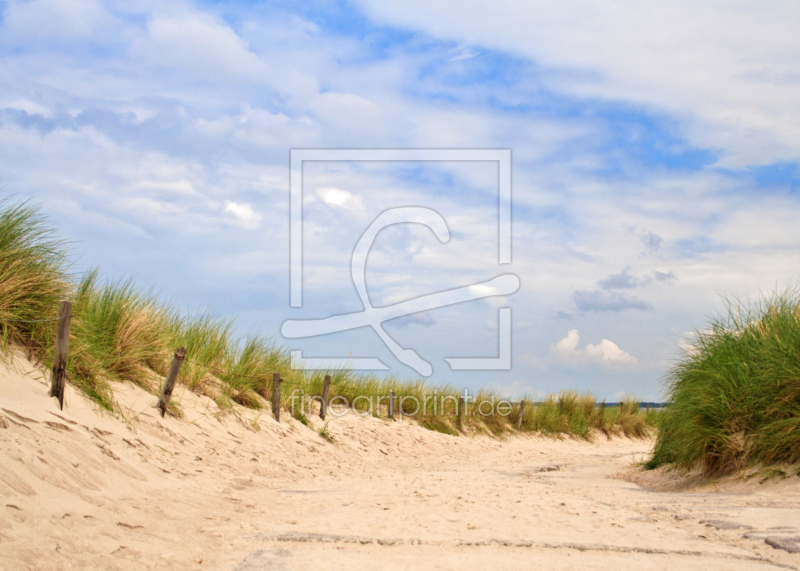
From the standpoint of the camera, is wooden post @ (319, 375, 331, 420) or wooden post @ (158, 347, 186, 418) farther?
wooden post @ (319, 375, 331, 420)

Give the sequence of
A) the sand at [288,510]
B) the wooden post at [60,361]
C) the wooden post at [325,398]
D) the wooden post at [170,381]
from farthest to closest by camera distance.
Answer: the wooden post at [325,398]
the wooden post at [170,381]
the wooden post at [60,361]
the sand at [288,510]

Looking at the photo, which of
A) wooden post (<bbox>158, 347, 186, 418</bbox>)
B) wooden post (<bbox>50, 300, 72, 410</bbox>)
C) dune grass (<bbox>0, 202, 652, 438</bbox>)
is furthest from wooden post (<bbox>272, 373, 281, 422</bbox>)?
wooden post (<bbox>50, 300, 72, 410</bbox>)

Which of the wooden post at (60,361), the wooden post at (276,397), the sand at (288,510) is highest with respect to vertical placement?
the wooden post at (60,361)

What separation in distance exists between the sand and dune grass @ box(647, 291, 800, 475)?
0.40 m

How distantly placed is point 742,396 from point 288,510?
539cm

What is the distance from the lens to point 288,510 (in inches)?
234

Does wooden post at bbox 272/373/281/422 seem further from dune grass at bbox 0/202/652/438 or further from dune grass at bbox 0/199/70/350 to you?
dune grass at bbox 0/199/70/350

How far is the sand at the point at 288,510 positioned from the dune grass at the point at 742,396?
0.40 m

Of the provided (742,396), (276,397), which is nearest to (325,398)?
(276,397)

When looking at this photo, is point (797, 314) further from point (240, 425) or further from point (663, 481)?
point (240, 425)

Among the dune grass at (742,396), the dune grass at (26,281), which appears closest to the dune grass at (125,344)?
the dune grass at (26,281)

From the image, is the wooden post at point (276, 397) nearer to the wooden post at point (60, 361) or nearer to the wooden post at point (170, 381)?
the wooden post at point (170, 381)

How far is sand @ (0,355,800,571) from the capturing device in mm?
4039

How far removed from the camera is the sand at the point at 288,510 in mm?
4039
